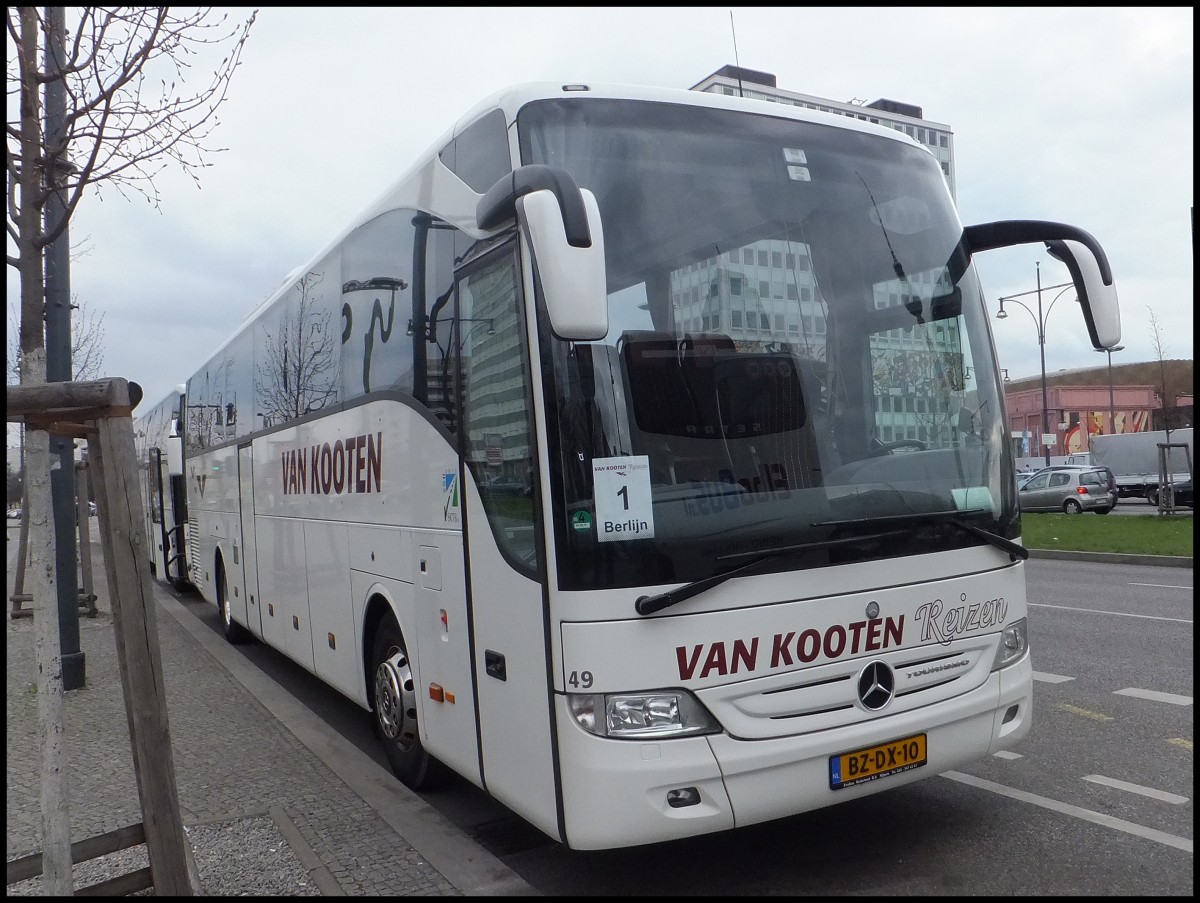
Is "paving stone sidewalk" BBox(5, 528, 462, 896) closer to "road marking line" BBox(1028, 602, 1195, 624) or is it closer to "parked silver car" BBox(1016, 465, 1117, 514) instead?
"road marking line" BBox(1028, 602, 1195, 624)

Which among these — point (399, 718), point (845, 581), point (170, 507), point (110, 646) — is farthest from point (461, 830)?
point (170, 507)

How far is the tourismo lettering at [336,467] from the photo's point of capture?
6.13 m

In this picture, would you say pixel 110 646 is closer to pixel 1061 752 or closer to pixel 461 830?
pixel 461 830

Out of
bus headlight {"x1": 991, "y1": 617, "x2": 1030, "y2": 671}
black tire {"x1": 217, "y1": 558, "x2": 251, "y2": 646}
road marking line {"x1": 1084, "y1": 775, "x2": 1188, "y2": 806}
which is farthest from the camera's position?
black tire {"x1": 217, "y1": 558, "x2": 251, "y2": 646}

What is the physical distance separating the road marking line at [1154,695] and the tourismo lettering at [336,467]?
5.30 metres

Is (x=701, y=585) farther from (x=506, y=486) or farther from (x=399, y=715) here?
(x=399, y=715)

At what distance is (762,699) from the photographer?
398cm

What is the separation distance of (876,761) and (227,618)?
9409 mm

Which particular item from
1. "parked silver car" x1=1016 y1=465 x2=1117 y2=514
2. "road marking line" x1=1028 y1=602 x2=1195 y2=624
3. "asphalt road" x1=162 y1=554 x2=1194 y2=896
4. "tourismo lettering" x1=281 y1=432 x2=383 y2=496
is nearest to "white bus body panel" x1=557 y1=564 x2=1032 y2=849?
"asphalt road" x1=162 y1=554 x2=1194 y2=896

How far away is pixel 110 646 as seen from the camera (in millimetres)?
11508

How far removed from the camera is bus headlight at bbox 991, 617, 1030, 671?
466cm

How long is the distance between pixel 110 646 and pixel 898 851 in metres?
9.70

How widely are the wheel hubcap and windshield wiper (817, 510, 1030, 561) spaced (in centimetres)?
267

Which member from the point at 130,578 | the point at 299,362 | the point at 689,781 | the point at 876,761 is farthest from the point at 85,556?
the point at 876,761
